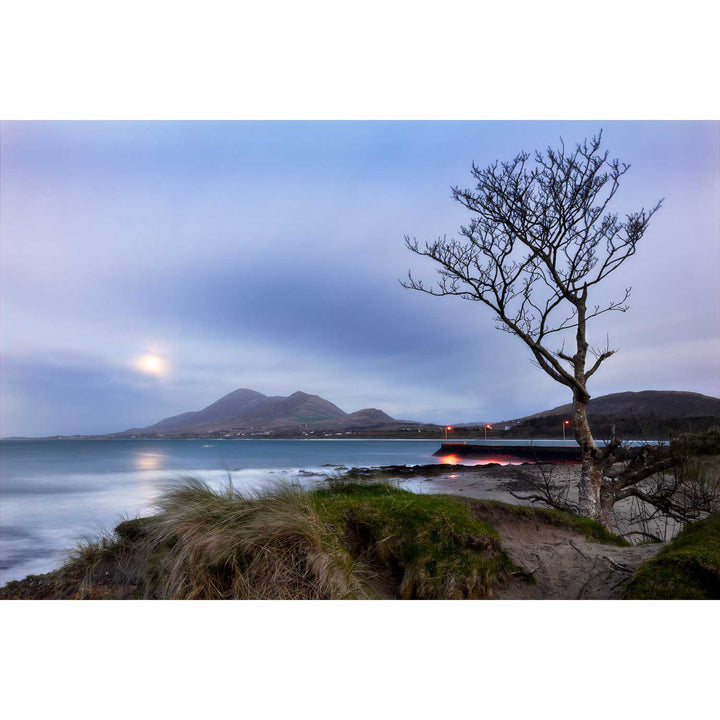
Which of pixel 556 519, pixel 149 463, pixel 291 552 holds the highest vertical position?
pixel 291 552

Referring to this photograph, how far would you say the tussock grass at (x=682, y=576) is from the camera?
9.02ft

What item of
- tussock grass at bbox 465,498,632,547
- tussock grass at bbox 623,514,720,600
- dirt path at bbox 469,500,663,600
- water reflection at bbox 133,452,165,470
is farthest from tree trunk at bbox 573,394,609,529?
water reflection at bbox 133,452,165,470

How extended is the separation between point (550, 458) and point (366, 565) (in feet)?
79.0

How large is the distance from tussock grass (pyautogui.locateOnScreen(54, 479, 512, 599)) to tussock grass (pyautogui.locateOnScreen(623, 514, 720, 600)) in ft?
3.99

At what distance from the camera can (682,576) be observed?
281cm

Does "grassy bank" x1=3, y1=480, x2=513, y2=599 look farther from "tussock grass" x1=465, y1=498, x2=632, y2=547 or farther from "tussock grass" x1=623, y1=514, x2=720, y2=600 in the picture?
"tussock grass" x1=623, y1=514, x2=720, y2=600

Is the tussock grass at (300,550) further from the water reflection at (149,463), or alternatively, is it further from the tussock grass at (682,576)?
the water reflection at (149,463)

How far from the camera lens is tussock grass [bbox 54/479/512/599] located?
11.0ft

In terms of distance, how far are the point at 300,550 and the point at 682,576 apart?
2565 mm

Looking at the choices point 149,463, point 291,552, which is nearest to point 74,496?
point 149,463

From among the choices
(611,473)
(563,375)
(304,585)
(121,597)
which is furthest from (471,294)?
(121,597)

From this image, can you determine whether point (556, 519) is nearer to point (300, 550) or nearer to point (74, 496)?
point (300, 550)

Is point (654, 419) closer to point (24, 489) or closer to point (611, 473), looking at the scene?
point (611, 473)

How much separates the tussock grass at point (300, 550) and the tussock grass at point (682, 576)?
1.21m
